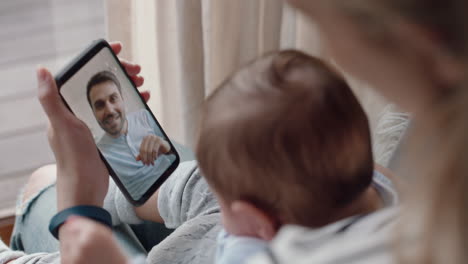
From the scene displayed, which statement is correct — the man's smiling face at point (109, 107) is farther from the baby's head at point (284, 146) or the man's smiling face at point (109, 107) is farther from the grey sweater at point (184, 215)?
the baby's head at point (284, 146)

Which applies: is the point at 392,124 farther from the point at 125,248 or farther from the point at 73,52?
the point at 73,52

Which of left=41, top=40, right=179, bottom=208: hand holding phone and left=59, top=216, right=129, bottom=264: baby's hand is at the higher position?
left=41, top=40, right=179, bottom=208: hand holding phone

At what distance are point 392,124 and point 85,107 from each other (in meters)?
0.47

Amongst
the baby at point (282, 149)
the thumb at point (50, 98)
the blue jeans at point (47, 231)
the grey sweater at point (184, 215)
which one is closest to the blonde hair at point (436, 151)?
the baby at point (282, 149)

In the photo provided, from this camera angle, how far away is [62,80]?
2.61ft

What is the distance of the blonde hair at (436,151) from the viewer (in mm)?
402

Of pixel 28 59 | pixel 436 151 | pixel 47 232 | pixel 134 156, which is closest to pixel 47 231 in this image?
pixel 47 232

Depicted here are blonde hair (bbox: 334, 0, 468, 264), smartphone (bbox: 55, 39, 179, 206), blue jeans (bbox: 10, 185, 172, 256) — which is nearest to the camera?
blonde hair (bbox: 334, 0, 468, 264)

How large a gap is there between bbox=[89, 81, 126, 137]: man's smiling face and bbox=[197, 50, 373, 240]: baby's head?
0.24m

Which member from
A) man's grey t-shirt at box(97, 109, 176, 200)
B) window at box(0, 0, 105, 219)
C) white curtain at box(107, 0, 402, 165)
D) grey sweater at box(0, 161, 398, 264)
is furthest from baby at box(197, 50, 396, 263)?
window at box(0, 0, 105, 219)

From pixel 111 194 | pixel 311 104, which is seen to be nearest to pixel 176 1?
pixel 111 194

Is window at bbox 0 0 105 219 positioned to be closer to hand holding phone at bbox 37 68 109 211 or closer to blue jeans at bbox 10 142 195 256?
blue jeans at bbox 10 142 195 256

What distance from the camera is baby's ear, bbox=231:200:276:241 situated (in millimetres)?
625

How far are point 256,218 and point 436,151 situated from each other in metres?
0.26
